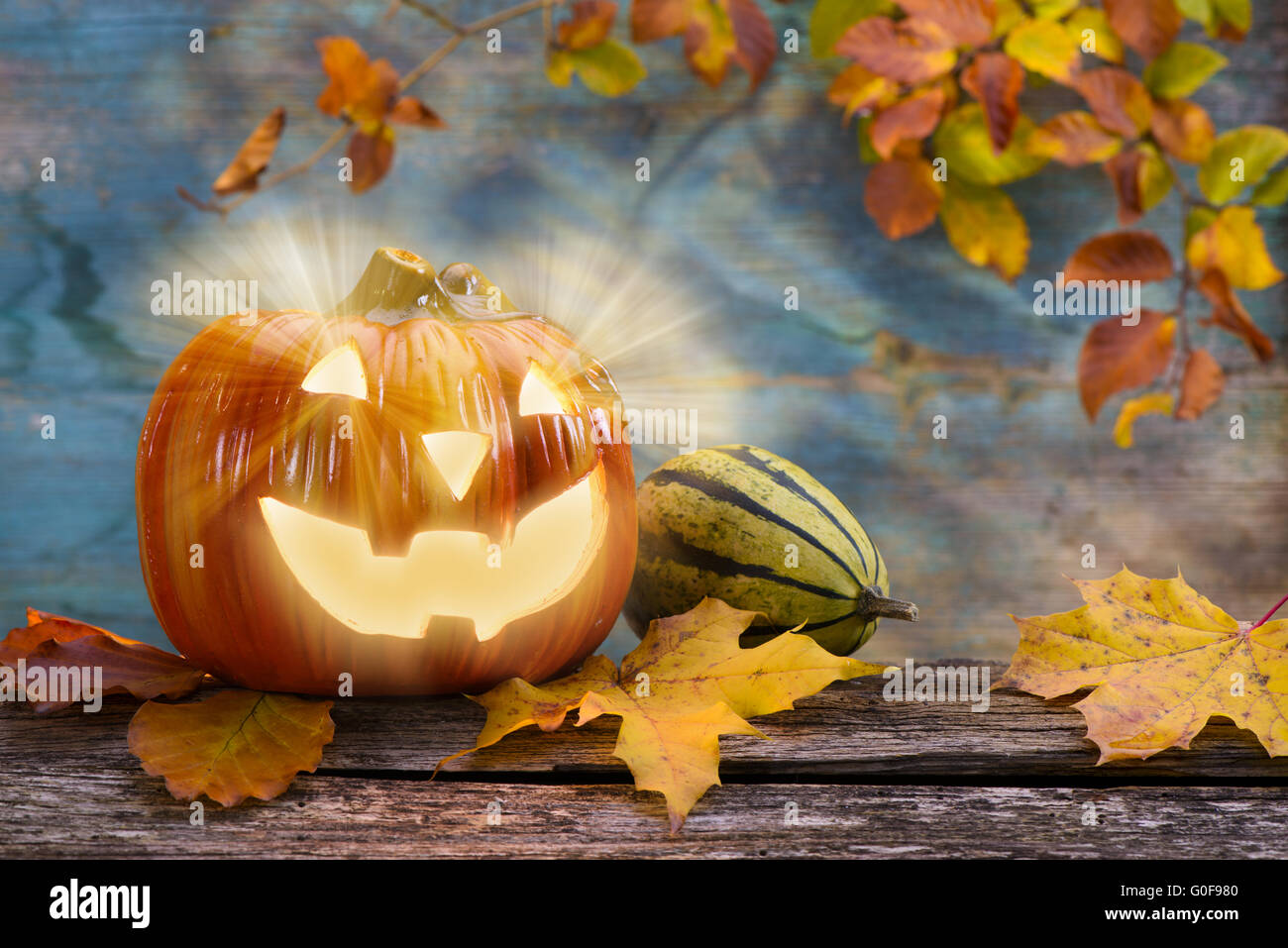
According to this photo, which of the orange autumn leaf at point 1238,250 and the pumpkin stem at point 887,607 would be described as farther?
the orange autumn leaf at point 1238,250

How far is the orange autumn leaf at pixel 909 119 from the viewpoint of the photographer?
4.01 ft

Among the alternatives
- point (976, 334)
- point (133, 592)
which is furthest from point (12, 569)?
point (976, 334)

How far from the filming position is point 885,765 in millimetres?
708

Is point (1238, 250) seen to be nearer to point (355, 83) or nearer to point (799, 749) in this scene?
point (799, 749)

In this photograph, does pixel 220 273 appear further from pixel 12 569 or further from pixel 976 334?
pixel 976 334

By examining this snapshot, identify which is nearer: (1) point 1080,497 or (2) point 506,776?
(2) point 506,776

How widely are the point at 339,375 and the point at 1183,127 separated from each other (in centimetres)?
118

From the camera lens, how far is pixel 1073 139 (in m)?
1.26

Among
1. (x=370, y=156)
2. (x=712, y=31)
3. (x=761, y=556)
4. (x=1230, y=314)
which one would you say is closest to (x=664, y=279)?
(x=712, y=31)

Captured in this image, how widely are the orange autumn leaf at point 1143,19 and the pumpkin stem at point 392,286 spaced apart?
0.98 metres

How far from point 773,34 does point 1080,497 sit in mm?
803

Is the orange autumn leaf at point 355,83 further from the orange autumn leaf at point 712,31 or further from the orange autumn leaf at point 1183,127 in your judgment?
the orange autumn leaf at point 1183,127

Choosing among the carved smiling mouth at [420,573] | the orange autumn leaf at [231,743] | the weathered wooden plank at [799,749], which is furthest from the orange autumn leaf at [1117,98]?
the orange autumn leaf at [231,743]

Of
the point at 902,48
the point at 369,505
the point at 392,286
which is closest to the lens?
the point at 369,505
